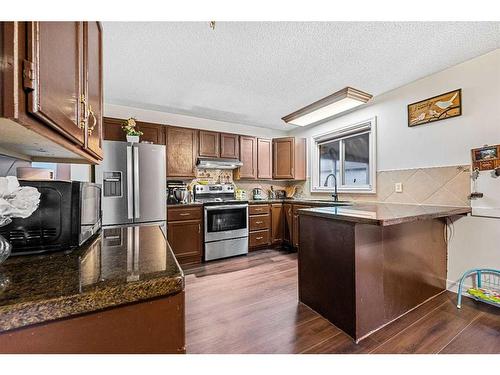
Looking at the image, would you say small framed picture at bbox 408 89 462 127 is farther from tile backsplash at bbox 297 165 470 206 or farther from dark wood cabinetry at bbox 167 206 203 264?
dark wood cabinetry at bbox 167 206 203 264

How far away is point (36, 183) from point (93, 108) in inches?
18.3

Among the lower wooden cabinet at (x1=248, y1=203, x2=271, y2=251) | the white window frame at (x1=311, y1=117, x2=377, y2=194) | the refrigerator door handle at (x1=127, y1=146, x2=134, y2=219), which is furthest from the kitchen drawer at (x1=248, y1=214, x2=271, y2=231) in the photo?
the refrigerator door handle at (x1=127, y1=146, x2=134, y2=219)

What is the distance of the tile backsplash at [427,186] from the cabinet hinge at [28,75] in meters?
3.12

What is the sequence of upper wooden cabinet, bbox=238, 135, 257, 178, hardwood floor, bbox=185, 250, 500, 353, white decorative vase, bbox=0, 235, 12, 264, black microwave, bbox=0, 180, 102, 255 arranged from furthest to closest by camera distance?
upper wooden cabinet, bbox=238, 135, 257, 178, hardwood floor, bbox=185, 250, 500, 353, black microwave, bbox=0, 180, 102, 255, white decorative vase, bbox=0, 235, 12, 264

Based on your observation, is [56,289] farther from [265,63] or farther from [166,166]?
[166,166]

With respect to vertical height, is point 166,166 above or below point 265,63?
below

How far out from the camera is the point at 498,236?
2027mm

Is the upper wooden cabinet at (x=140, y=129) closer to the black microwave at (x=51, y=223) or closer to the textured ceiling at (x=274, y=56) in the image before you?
the textured ceiling at (x=274, y=56)

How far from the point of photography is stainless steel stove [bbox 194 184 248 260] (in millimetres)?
3365

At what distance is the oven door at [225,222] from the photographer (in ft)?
11.1

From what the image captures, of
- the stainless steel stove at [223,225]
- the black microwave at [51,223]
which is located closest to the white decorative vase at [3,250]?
the black microwave at [51,223]

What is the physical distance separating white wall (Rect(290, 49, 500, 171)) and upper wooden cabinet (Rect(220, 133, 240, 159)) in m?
2.05

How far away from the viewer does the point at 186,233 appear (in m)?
3.24
